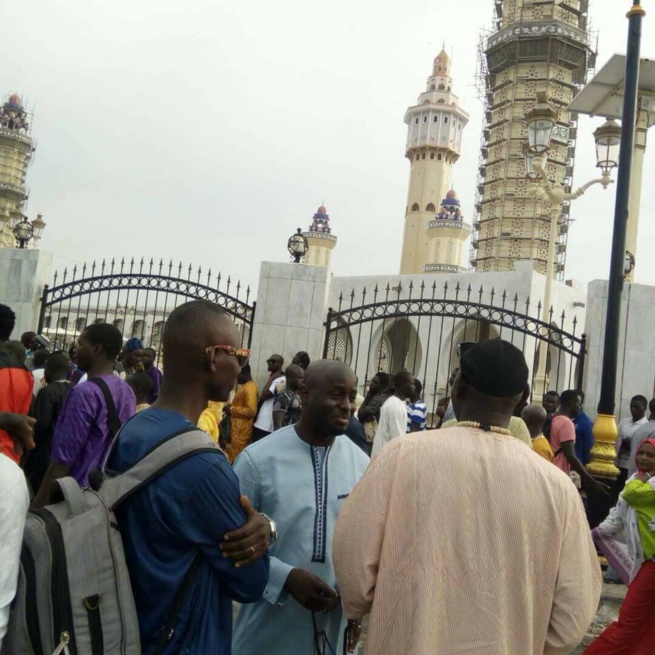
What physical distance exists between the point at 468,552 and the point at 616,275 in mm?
4609

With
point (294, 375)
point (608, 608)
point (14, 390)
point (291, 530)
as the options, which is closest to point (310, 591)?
point (291, 530)

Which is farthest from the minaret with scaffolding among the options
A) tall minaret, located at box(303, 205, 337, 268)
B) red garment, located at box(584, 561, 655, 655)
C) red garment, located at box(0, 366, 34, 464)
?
red garment, located at box(0, 366, 34, 464)

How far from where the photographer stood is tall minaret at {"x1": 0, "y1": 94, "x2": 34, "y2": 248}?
53.3 metres

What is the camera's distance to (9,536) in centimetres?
154

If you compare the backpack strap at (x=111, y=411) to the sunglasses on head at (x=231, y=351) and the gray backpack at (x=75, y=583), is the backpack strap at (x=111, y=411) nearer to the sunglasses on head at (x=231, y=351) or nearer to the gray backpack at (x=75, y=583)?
the sunglasses on head at (x=231, y=351)

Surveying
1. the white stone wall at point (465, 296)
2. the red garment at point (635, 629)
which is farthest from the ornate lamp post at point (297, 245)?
the white stone wall at point (465, 296)

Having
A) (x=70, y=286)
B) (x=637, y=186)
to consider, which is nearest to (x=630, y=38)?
(x=637, y=186)

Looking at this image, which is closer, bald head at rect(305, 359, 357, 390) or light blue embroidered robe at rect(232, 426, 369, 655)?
light blue embroidered robe at rect(232, 426, 369, 655)

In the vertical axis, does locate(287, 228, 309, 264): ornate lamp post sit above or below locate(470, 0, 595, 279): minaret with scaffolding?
below

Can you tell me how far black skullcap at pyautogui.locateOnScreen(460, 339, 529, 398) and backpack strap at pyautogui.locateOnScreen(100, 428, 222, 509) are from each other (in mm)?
774

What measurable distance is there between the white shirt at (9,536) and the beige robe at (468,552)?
0.84 m

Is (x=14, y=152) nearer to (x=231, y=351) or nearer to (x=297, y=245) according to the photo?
(x=297, y=245)

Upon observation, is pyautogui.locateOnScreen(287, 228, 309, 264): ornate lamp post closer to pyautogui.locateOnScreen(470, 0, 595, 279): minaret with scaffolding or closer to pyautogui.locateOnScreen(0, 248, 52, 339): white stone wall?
pyautogui.locateOnScreen(0, 248, 52, 339): white stone wall

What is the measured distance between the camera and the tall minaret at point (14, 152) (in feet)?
175
